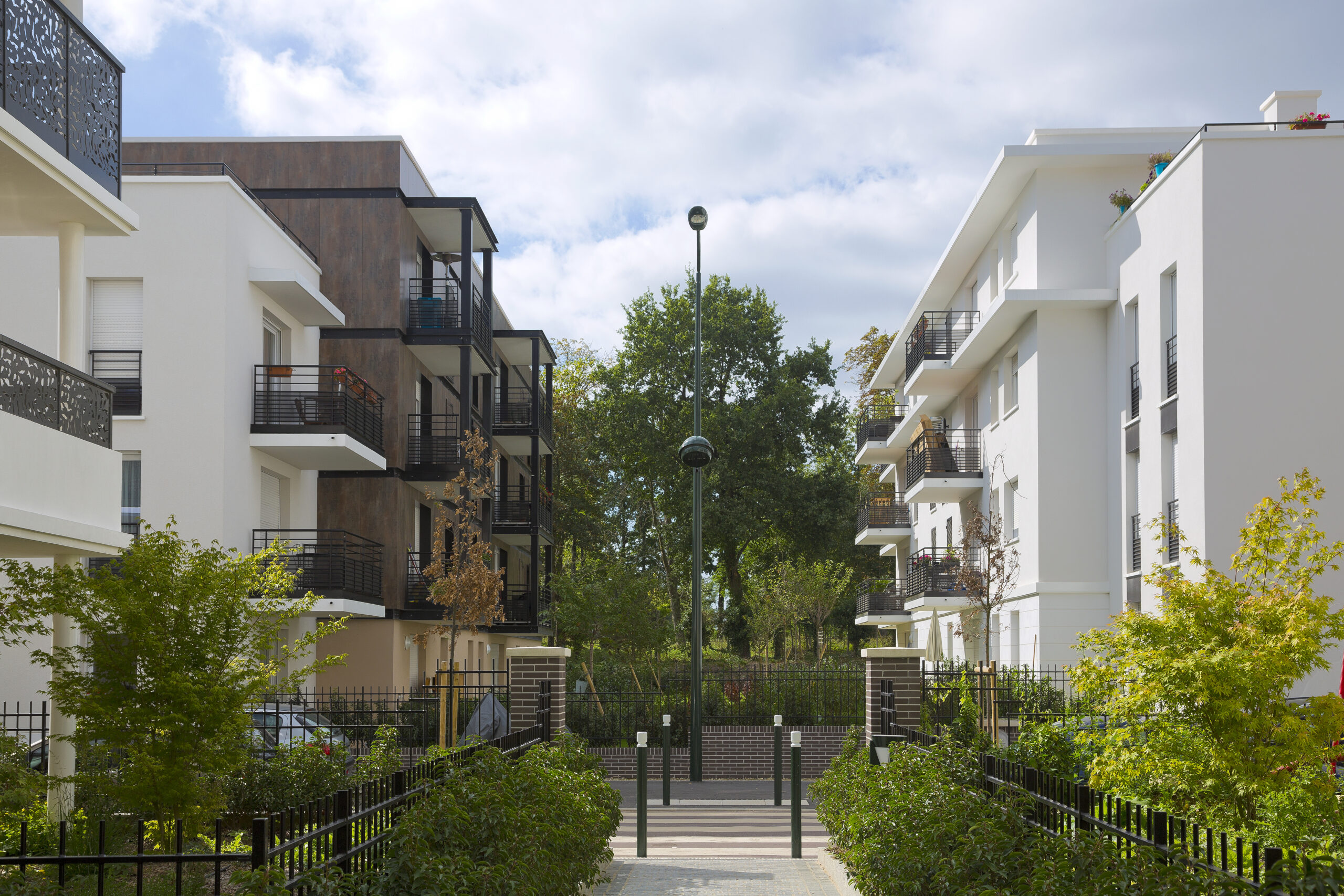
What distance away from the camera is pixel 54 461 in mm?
11609

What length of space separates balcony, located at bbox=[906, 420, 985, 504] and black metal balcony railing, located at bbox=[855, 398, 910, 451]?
7362mm

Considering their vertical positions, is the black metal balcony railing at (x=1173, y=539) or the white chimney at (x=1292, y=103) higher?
the white chimney at (x=1292, y=103)

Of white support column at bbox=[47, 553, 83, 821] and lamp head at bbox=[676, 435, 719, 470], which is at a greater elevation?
lamp head at bbox=[676, 435, 719, 470]

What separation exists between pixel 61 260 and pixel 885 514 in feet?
118

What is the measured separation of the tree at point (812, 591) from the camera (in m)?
46.3

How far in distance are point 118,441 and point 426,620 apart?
9.01m

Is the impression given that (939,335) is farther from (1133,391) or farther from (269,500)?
(269,500)

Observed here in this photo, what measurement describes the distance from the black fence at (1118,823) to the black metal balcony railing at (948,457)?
24.5 meters

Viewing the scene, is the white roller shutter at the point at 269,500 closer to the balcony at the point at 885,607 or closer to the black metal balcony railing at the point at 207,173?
the black metal balcony railing at the point at 207,173

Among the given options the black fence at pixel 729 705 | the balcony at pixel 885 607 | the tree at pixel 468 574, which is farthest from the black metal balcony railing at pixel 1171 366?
the balcony at pixel 885 607

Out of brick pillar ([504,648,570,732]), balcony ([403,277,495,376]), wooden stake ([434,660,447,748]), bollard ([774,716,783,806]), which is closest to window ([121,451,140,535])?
wooden stake ([434,660,447,748])

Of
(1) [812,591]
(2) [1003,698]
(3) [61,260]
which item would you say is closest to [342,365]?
(3) [61,260]

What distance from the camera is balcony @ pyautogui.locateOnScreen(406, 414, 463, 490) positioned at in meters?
29.6

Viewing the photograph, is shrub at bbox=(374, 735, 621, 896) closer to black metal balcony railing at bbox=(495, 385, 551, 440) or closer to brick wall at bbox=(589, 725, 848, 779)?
brick wall at bbox=(589, 725, 848, 779)
